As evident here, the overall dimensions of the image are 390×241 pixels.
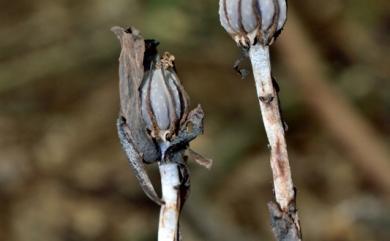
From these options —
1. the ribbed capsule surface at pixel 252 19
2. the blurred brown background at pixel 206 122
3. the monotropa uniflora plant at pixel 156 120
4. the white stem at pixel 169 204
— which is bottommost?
the white stem at pixel 169 204

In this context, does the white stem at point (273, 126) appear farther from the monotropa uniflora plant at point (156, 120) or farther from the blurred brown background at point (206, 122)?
the blurred brown background at point (206, 122)

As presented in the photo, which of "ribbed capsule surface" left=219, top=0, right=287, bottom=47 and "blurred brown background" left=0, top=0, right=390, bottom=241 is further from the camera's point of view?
"blurred brown background" left=0, top=0, right=390, bottom=241

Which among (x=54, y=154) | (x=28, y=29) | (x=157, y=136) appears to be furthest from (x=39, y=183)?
(x=157, y=136)

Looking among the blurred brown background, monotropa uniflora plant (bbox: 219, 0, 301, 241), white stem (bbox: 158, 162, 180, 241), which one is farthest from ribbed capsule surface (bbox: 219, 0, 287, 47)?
the blurred brown background

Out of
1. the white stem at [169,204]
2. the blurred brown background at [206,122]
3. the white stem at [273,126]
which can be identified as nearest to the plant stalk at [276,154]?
the white stem at [273,126]

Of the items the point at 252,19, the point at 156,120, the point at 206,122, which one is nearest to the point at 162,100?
the point at 156,120

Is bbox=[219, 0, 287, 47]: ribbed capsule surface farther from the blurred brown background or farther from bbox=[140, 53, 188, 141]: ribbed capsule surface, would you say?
the blurred brown background
